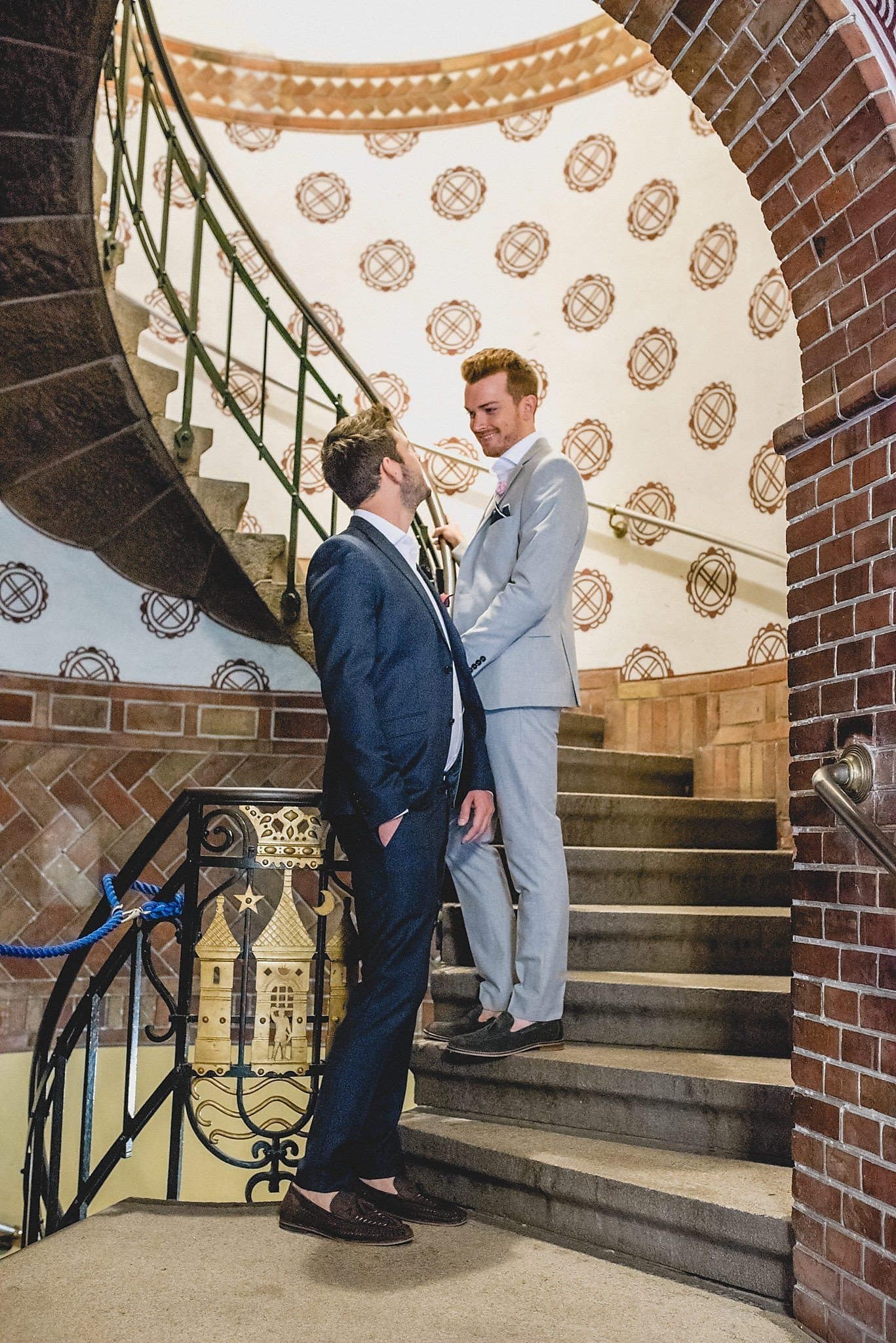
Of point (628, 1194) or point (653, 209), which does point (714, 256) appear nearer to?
point (653, 209)

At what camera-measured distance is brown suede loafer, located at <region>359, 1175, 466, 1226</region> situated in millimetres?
2336

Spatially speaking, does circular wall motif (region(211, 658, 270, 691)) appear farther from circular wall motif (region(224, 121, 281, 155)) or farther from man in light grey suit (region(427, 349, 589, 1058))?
circular wall motif (region(224, 121, 281, 155))

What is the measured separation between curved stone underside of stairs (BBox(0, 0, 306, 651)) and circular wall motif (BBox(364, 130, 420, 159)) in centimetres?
250

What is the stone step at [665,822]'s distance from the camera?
12.0ft

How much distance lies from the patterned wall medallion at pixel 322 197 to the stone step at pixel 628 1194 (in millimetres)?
4684

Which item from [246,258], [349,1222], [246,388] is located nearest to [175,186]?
[246,258]

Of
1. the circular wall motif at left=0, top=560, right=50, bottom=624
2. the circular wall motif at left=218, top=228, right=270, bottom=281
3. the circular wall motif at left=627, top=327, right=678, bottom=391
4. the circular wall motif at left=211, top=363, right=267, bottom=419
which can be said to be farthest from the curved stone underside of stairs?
the circular wall motif at left=627, top=327, right=678, bottom=391

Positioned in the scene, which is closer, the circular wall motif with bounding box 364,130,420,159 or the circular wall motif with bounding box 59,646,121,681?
the circular wall motif with bounding box 59,646,121,681

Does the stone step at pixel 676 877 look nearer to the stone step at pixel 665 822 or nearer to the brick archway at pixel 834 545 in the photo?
the stone step at pixel 665 822

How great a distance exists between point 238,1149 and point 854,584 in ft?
13.4

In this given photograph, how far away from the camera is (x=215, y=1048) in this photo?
2.82 metres

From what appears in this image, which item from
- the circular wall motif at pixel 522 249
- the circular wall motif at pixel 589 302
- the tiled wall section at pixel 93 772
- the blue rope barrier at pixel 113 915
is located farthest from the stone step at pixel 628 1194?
the circular wall motif at pixel 522 249

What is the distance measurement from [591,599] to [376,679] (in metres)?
3.09

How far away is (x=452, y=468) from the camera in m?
5.67
